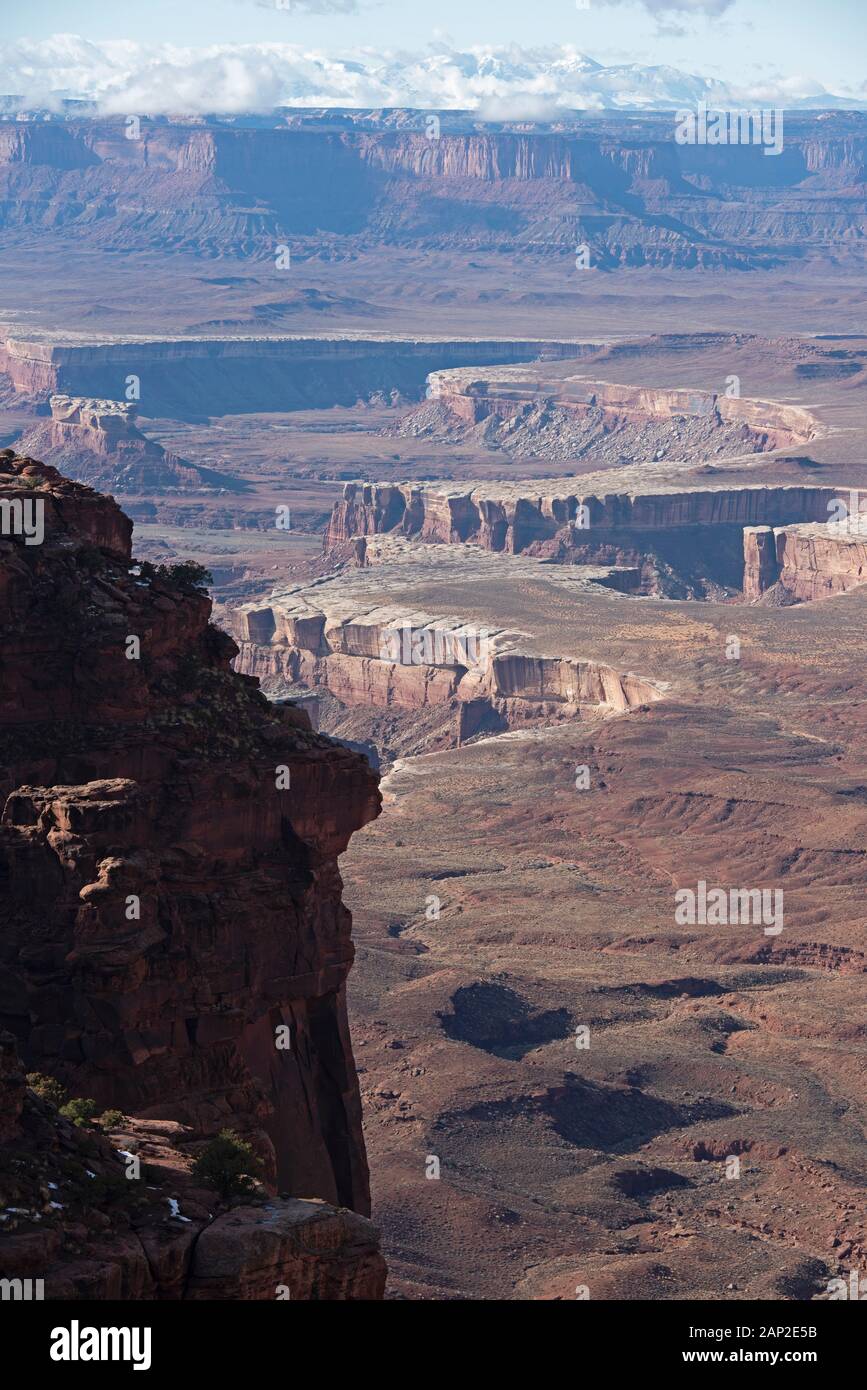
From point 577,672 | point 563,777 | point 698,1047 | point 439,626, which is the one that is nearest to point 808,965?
point 698,1047

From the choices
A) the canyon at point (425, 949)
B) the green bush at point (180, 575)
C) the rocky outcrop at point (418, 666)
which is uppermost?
the green bush at point (180, 575)

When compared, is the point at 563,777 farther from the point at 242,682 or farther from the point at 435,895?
the point at 242,682

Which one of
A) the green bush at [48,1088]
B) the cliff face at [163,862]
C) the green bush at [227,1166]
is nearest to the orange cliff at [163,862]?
the cliff face at [163,862]

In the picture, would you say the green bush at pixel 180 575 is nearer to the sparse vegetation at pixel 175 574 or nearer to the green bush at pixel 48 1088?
the sparse vegetation at pixel 175 574

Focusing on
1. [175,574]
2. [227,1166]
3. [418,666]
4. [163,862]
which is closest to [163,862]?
[163,862]

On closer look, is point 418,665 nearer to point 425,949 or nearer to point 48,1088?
point 425,949
